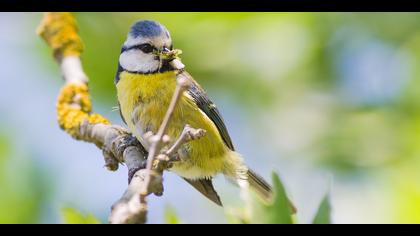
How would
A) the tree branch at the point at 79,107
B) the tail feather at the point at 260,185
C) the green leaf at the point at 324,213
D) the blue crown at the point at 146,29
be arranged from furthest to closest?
the tail feather at the point at 260,185
the blue crown at the point at 146,29
the tree branch at the point at 79,107
the green leaf at the point at 324,213

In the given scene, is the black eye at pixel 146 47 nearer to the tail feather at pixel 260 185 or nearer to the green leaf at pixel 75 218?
the tail feather at pixel 260 185

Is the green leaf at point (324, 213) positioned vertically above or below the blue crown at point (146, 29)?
below

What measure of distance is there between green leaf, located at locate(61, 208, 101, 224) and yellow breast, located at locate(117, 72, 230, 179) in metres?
0.88

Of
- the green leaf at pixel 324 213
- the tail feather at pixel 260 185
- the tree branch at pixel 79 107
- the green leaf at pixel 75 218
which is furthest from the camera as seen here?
the tail feather at pixel 260 185

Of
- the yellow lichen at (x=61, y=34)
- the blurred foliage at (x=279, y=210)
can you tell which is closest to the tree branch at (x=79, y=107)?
the yellow lichen at (x=61, y=34)

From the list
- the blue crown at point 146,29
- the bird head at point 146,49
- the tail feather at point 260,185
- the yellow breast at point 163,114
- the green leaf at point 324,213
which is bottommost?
the tail feather at point 260,185

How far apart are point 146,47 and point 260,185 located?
625 millimetres

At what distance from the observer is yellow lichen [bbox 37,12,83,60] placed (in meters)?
2.08

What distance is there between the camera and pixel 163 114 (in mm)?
1915

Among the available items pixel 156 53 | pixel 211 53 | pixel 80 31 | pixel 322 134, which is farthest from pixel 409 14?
pixel 80 31

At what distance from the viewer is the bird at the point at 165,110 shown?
1899 millimetres

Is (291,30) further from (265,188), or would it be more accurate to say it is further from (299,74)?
(265,188)

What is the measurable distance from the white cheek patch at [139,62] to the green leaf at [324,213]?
130 cm

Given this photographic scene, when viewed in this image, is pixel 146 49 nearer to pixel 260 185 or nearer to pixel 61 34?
pixel 61 34
